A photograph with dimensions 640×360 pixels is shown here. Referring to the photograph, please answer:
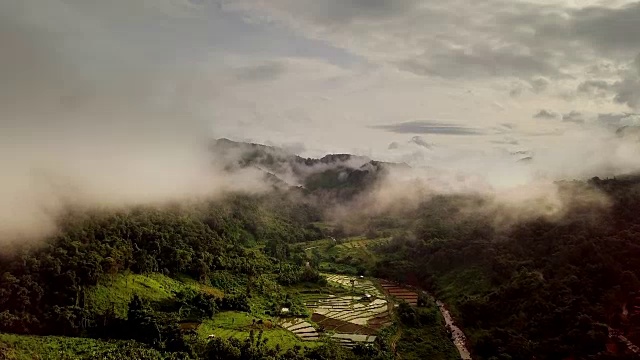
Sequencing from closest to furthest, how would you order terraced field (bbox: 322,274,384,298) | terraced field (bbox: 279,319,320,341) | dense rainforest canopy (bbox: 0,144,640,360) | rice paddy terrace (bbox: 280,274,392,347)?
dense rainforest canopy (bbox: 0,144,640,360) < terraced field (bbox: 279,319,320,341) < rice paddy terrace (bbox: 280,274,392,347) < terraced field (bbox: 322,274,384,298)

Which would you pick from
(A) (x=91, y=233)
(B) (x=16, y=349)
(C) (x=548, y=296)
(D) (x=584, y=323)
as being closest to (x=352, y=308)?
(C) (x=548, y=296)

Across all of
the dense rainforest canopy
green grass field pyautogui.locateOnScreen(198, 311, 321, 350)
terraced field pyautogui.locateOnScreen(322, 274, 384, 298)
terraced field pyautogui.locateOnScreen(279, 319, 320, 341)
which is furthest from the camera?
terraced field pyautogui.locateOnScreen(322, 274, 384, 298)

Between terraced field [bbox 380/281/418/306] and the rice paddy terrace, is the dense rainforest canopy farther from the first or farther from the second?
the rice paddy terrace

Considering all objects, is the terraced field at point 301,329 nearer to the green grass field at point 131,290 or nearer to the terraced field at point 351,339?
the terraced field at point 351,339

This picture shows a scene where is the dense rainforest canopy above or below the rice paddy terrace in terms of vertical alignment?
above

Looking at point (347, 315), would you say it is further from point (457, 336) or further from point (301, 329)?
point (457, 336)

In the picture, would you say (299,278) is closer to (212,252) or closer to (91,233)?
(212,252)

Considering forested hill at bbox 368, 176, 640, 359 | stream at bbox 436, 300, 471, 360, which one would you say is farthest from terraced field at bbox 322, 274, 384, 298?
stream at bbox 436, 300, 471, 360

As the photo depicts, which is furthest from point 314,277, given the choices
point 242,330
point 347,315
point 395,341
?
point 242,330
